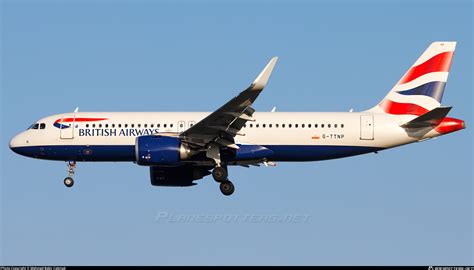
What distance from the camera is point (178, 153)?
179 ft

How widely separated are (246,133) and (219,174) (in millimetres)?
2794

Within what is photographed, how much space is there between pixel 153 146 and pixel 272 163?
6691 mm

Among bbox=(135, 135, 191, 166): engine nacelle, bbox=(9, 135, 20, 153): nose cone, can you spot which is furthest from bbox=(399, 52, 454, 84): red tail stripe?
bbox=(9, 135, 20, 153): nose cone

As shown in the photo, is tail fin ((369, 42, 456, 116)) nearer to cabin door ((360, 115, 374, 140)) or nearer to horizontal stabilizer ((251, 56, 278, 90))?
cabin door ((360, 115, 374, 140))

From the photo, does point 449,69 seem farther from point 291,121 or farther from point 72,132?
point 72,132

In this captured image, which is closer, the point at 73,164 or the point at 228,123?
the point at 228,123

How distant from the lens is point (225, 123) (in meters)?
54.1

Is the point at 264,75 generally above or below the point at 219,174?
above

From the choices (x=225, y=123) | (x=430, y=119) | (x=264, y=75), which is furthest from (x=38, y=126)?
(x=430, y=119)

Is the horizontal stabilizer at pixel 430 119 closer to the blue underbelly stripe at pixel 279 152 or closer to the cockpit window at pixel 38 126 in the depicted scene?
the blue underbelly stripe at pixel 279 152

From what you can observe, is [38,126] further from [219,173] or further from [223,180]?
[223,180]

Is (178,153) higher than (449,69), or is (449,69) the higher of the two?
(449,69)

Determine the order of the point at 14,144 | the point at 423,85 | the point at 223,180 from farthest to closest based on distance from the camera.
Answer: the point at 14,144 → the point at 423,85 → the point at 223,180

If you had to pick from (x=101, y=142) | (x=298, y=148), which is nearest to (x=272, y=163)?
(x=298, y=148)
